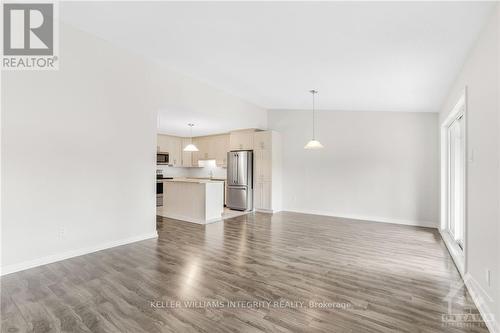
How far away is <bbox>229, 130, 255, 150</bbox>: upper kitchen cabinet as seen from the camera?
752cm

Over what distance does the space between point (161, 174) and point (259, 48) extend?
6504 mm

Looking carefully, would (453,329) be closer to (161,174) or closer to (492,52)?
(492,52)

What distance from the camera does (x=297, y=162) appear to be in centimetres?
734

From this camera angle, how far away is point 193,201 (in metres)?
5.88

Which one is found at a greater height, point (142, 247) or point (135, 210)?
point (135, 210)

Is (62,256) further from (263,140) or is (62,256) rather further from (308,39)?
(263,140)

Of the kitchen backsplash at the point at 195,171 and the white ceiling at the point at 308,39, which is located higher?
the white ceiling at the point at 308,39

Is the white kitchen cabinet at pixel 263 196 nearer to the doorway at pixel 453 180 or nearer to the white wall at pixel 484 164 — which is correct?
the doorway at pixel 453 180

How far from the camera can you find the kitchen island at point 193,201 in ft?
18.7

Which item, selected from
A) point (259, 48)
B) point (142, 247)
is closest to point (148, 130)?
point (142, 247)

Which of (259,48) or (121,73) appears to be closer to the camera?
(259,48)

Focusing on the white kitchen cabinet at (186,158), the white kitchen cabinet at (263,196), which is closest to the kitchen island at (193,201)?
the white kitchen cabinet at (263,196)

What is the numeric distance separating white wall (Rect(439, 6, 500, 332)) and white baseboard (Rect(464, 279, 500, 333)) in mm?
16

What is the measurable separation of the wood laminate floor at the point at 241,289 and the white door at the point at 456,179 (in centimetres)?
45
